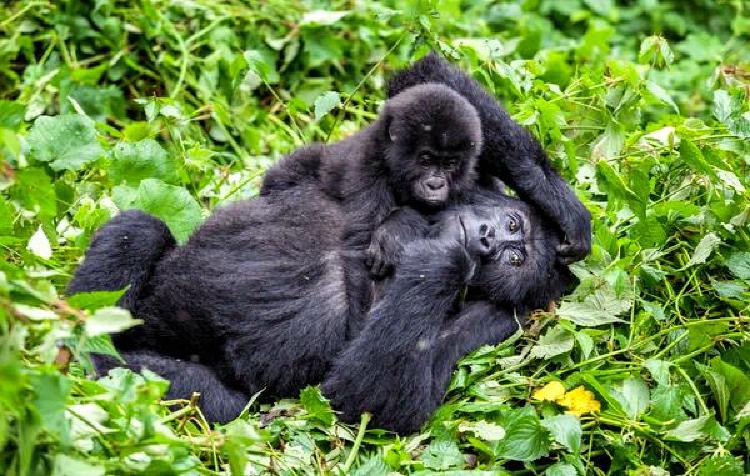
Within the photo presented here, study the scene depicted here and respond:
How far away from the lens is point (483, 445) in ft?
13.9

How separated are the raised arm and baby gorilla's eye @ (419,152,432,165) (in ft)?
1.04

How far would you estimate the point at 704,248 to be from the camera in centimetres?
498

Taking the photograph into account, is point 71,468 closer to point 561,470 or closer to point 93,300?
point 93,300

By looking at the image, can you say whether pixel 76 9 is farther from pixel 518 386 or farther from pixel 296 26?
pixel 518 386

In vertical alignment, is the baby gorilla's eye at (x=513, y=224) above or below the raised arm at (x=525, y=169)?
below

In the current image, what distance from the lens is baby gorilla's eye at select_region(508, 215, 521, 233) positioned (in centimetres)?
499

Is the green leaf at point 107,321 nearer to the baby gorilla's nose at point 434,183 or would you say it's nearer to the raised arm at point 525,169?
the baby gorilla's nose at point 434,183

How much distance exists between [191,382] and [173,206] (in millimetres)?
1049

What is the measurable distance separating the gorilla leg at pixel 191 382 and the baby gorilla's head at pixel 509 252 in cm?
113

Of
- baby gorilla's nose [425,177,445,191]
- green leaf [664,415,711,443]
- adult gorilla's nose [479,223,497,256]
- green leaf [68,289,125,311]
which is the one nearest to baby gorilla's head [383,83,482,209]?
baby gorilla's nose [425,177,445,191]

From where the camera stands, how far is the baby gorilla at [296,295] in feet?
15.0

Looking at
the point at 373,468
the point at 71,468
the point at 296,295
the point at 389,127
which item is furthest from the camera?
the point at 389,127

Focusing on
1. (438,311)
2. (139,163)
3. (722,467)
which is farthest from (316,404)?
(139,163)

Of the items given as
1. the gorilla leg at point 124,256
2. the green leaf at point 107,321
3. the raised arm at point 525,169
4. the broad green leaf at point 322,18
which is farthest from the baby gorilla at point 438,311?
the broad green leaf at point 322,18
